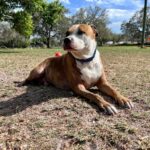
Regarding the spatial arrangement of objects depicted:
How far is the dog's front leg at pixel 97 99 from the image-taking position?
11.7 feet

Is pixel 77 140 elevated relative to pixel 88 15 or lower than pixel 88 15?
lower

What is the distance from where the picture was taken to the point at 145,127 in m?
3.22

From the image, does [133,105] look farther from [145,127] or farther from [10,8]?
[10,8]

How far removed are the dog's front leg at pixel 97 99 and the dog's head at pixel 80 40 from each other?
0.52 m

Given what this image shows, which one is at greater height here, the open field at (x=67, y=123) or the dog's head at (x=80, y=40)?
the dog's head at (x=80, y=40)

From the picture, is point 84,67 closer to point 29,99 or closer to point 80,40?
point 80,40

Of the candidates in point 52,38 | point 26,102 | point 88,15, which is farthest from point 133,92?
point 88,15

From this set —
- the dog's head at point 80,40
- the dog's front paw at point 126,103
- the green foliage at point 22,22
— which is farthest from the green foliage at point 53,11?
the dog's front paw at point 126,103

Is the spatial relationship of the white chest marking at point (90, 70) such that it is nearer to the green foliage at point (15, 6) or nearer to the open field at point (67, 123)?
the open field at point (67, 123)

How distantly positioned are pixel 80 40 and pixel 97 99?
0.85 metres

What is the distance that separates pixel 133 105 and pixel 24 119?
A: 4.41 feet

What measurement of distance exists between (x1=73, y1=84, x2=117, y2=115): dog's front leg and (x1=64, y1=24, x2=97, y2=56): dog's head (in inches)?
20.3

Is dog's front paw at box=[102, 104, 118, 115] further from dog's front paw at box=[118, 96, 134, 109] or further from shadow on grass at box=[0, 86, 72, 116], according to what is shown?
shadow on grass at box=[0, 86, 72, 116]

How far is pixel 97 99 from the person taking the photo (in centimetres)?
379
